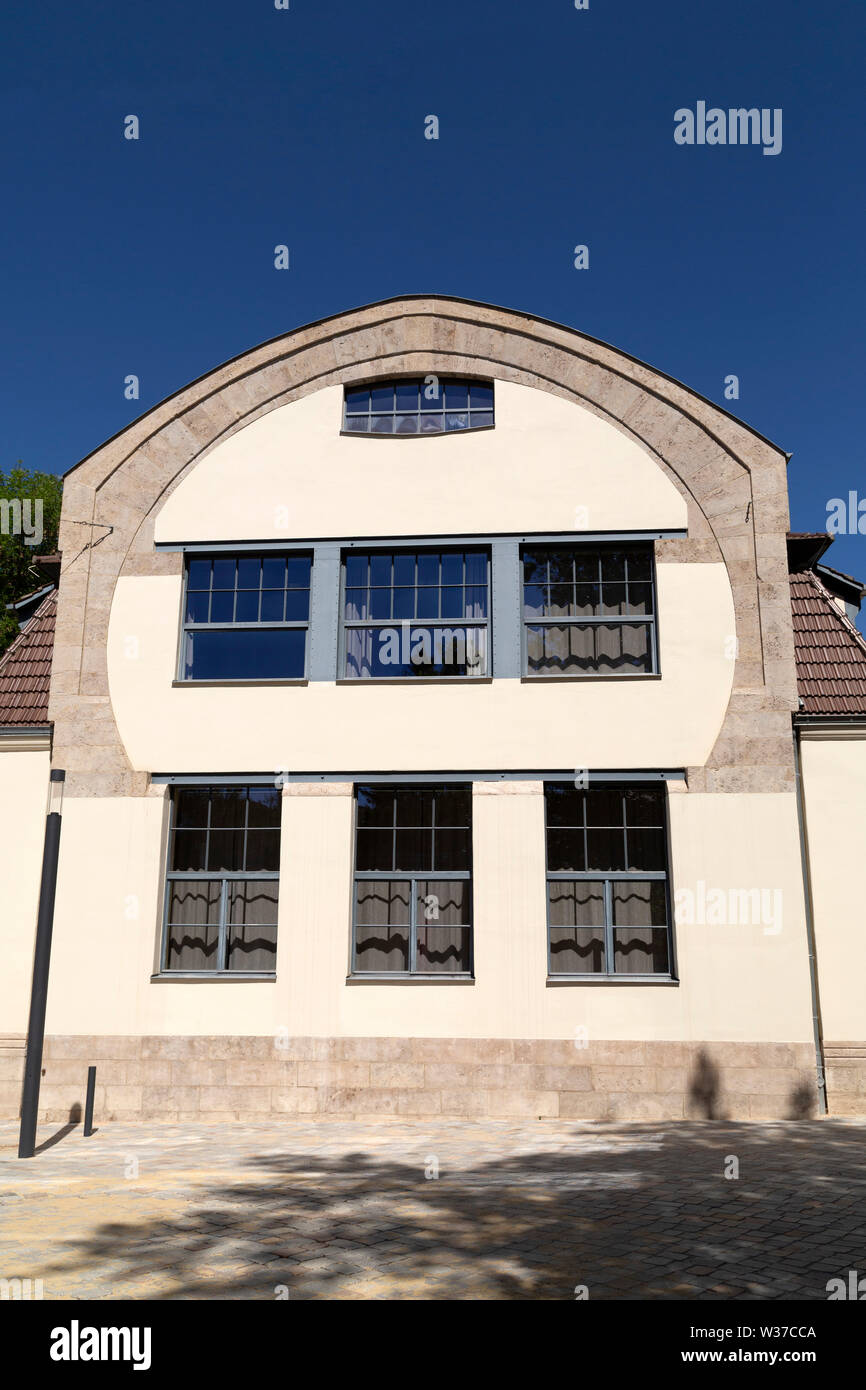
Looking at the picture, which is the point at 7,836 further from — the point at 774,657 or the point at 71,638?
the point at 774,657

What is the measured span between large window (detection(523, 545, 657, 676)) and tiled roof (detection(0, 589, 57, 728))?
6.98 m

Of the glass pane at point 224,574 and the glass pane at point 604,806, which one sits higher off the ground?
the glass pane at point 224,574

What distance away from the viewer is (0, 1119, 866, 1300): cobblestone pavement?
632 cm

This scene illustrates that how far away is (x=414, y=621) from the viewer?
14969 millimetres

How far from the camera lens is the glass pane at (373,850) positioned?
14406 mm

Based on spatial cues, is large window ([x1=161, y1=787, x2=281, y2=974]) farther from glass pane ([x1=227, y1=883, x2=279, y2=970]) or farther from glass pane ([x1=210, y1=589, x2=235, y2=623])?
glass pane ([x1=210, y1=589, x2=235, y2=623])

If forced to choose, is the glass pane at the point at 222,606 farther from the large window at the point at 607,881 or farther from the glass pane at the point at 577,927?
the glass pane at the point at 577,927

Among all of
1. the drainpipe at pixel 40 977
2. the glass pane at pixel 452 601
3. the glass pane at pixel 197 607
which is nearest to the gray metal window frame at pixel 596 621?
the glass pane at pixel 452 601

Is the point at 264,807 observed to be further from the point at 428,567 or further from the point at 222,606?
the point at 428,567

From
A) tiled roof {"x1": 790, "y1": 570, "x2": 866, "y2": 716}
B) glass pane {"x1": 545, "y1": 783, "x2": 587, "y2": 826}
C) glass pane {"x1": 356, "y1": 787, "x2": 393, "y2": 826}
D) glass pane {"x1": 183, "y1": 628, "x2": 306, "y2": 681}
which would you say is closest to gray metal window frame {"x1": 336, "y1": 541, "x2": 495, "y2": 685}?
glass pane {"x1": 183, "y1": 628, "x2": 306, "y2": 681}

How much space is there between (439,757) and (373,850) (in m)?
1.52

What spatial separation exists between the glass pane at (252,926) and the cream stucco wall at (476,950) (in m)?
0.36
